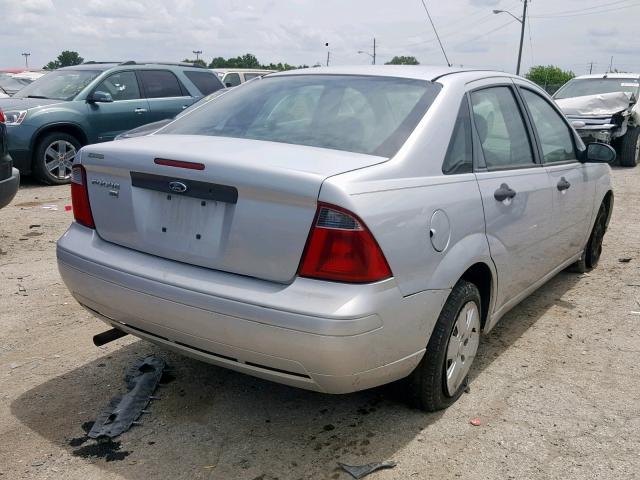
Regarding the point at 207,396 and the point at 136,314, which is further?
the point at 207,396

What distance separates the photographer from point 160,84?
10773mm

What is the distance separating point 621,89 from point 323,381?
13541mm

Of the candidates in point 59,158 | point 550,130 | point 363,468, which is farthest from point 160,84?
point 363,468

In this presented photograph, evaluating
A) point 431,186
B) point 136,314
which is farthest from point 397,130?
point 136,314

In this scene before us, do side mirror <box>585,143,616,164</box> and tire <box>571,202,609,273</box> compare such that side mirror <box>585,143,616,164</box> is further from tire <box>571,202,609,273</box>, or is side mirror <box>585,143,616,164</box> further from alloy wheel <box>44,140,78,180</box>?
alloy wheel <box>44,140,78,180</box>

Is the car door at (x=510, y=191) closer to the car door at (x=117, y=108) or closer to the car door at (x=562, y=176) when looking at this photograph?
the car door at (x=562, y=176)

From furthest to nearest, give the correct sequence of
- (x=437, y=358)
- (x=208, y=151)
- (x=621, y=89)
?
(x=621, y=89)
(x=437, y=358)
(x=208, y=151)

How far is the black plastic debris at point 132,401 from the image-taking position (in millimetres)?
3010

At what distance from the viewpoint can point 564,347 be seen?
409cm

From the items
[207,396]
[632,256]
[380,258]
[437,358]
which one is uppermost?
[380,258]

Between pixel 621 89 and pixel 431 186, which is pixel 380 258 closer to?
pixel 431 186

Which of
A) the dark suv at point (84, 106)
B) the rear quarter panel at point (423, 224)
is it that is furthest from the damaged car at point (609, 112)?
the rear quarter panel at point (423, 224)

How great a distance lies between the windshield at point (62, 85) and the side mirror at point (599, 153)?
→ 7.90 meters

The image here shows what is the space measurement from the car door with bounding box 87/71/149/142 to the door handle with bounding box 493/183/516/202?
7790 millimetres
